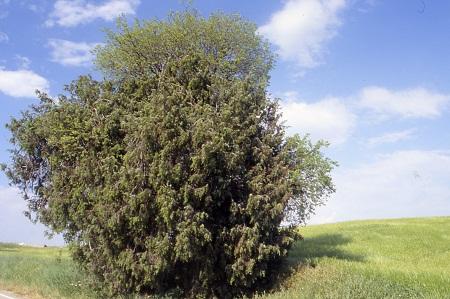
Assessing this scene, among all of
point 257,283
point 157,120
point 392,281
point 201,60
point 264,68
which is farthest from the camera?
point 264,68

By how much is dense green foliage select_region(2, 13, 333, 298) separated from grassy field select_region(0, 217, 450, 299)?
5.27 feet

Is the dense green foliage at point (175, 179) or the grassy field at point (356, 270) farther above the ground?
the dense green foliage at point (175, 179)

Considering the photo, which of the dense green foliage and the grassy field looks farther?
the dense green foliage

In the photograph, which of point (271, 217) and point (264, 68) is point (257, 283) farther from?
point (264, 68)

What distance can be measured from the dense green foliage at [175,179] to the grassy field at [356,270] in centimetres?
161

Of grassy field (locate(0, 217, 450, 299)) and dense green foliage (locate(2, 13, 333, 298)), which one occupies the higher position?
dense green foliage (locate(2, 13, 333, 298))

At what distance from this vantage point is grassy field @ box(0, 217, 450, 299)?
533 inches

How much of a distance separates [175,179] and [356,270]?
6.32m

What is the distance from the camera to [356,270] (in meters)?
15.2

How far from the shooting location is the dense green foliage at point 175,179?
49.1 ft

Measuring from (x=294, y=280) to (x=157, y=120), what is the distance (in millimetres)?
6778

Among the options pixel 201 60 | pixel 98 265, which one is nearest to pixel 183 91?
pixel 201 60

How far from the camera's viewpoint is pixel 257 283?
16547mm

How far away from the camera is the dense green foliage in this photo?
49.1ft
